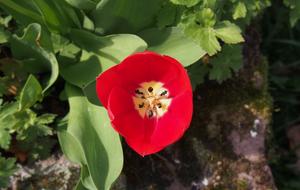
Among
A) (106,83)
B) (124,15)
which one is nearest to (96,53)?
(124,15)

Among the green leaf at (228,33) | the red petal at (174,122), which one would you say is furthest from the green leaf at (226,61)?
the red petal at (174,122)

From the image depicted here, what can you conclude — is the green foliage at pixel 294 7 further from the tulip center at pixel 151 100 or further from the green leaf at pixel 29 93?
the green leaf at pixel 29 93

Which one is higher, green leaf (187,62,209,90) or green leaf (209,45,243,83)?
green leaf (209,45,243,83)

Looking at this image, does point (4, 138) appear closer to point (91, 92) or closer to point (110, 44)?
point (91, 92)

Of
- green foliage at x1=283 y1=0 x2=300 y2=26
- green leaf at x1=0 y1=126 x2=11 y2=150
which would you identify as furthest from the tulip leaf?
green foliage at x1=283 y1=0 x2=300 y2=26

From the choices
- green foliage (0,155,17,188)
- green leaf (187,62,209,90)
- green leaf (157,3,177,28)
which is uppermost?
green leaf (157,3,177,28)

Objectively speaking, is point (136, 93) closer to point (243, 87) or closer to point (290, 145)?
point (243, 87)

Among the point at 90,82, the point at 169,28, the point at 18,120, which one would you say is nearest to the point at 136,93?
the point at 90,82

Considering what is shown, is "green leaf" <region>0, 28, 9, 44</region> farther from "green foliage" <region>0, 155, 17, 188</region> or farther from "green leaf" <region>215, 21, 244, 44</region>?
"green leaf" <region>215, 21, 244, 44</region>
